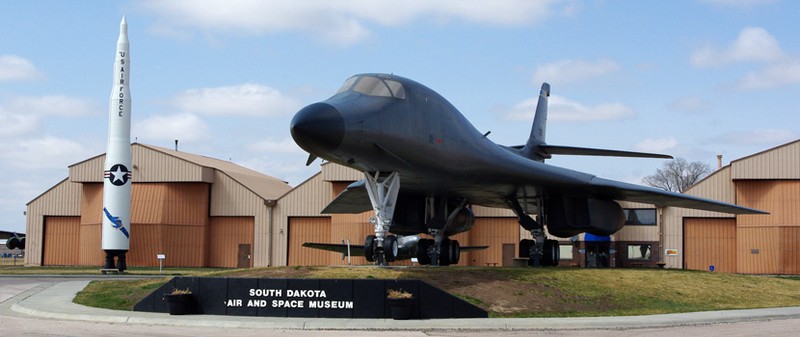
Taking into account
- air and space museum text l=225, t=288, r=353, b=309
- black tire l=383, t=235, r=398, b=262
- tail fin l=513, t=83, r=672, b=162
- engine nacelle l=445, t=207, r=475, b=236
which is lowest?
air and space museum text l=225, t=288, r=353, b=309

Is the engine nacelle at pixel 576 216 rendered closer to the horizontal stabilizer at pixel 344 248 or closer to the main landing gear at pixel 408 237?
the main landing gear at pixel 408 237

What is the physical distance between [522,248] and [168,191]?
26421 millimetres

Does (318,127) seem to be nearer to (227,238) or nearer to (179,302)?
(179,302)

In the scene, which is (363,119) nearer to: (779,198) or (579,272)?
(579,272)

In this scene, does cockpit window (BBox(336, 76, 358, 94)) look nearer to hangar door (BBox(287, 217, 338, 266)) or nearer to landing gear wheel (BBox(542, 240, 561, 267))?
landing gear wheel (BBox(542, 240, 561, 267))

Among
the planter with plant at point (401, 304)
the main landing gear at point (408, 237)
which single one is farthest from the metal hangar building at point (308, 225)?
the planter with plant at point (401, 304)

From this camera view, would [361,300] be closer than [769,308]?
Yes

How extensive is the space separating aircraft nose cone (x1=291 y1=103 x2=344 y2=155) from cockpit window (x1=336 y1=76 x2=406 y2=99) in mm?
1799

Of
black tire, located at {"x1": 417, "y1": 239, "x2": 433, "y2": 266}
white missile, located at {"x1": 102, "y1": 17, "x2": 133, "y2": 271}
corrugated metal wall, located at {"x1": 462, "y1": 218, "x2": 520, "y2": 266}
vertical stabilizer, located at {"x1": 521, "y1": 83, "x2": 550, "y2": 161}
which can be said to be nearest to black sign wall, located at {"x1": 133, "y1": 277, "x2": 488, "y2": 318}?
black tire, located at {"x1": 417, "y1": 239, "x2": 433, "y2": 266}

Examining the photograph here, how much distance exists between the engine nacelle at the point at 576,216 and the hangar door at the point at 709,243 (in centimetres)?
1886

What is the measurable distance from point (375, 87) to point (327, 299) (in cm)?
484

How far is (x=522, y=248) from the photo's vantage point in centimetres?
2784

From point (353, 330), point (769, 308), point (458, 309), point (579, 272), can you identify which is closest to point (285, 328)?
point (353, 330)

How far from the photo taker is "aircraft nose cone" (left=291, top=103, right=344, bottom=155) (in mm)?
15484
